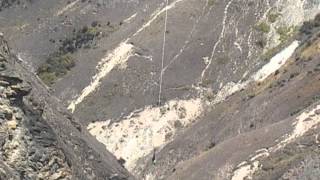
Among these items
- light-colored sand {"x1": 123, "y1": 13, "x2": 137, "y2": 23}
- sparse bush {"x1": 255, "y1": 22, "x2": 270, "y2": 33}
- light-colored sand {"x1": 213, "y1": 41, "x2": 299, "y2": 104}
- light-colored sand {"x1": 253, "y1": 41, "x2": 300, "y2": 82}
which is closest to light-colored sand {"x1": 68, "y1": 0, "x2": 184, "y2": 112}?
light-colored sand {"x1": 123, "y1": 13, "x2": 137, "y2": 23}

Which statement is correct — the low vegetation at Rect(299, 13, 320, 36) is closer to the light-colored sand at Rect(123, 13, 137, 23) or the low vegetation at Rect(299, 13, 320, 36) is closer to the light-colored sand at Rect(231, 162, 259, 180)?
the light-colored sand at Rect(123, 13, 137, 23)

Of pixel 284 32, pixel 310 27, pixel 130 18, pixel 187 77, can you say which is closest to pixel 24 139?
pixel 187 77

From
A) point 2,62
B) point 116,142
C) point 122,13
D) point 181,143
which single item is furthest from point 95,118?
point 2,62

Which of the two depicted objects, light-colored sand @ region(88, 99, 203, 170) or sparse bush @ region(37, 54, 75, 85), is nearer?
light-colored sand @ region(88, 99, 203, 170)

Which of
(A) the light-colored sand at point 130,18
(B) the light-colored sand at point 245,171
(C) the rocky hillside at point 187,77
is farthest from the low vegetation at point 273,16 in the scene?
(B) the light-colored sand at point 245,171

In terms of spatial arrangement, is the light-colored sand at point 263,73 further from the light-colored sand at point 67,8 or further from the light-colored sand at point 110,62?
the light-colored sand at point 67,8
